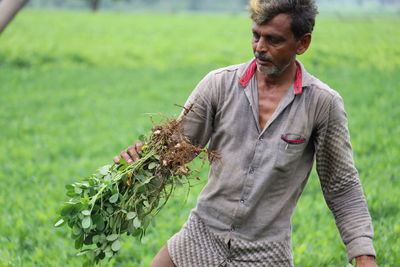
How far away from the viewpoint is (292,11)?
242 cm

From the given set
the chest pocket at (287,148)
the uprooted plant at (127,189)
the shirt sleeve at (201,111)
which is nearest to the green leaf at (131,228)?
the uprooted plant at (127,189)

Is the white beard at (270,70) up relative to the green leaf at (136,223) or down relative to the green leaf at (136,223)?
up

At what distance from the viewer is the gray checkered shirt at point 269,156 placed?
2.52 metres

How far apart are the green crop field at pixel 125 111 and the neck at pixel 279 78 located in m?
1.74

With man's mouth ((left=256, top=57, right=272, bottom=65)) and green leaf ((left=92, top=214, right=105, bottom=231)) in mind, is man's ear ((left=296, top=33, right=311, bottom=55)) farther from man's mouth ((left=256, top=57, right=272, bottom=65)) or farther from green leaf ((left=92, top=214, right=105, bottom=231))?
green leaf ((left=92, top=214, right=105, bottom=231))

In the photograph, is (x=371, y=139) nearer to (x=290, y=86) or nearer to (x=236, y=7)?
(x=290, y=86)

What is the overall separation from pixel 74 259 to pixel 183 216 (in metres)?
1.30

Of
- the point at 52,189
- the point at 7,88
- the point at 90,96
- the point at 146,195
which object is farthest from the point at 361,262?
the point at 7,88

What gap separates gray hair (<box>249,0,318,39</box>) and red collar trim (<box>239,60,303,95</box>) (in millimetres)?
168

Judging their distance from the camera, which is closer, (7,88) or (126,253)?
(126,253)

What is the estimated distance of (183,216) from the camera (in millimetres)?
5355

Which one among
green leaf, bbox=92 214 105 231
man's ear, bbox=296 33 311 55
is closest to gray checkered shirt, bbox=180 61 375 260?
man's ear, bbox=296 33 311 55

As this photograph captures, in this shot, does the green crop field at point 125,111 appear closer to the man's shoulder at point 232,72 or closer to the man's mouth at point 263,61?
the man's shoulder at point 232,72

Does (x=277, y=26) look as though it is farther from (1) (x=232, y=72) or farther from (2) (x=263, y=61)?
(1) (x=232, y=72)
